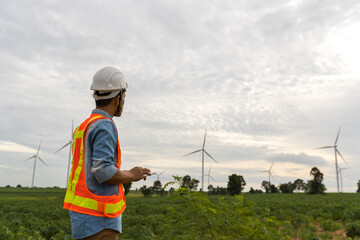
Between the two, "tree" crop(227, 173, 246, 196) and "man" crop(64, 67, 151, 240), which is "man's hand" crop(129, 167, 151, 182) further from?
"tree" crop(227, 173, 246, 196)

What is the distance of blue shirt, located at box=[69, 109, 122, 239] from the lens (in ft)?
9.18

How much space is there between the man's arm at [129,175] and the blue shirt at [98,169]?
0.06 metres

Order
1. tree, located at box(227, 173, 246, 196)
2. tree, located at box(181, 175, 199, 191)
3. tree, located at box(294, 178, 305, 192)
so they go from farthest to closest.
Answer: tree, located at box(294, 178, 305, 192)
tree, located at box(227, 173, 246, 196)
tree, located at box(181, 175, 199, 191)

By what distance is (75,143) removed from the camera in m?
3.15

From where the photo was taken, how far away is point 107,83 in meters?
3.18

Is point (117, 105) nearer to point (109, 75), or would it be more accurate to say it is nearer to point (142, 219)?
point (109, 75)

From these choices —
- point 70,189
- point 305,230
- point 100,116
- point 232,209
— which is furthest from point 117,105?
point 305,230

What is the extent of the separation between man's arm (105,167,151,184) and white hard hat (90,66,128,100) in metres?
0.73

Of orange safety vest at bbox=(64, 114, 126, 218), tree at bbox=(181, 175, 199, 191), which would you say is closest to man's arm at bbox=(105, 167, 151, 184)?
orange safety vest at bbox=(64, 114, 126, 218)

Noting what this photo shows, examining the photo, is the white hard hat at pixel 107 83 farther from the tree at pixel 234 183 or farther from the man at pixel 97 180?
the tree at pixel 234 183

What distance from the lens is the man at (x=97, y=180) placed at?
2811 millimetres

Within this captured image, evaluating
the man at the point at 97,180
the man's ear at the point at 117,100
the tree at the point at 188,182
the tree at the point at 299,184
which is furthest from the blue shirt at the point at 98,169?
the tree at the point at 299,184

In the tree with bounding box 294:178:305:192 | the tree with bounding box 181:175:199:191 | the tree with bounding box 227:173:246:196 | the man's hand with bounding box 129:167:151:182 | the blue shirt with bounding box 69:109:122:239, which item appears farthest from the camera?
the tree with bounding box 294:178:305:192

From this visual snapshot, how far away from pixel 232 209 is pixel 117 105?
4021mm
